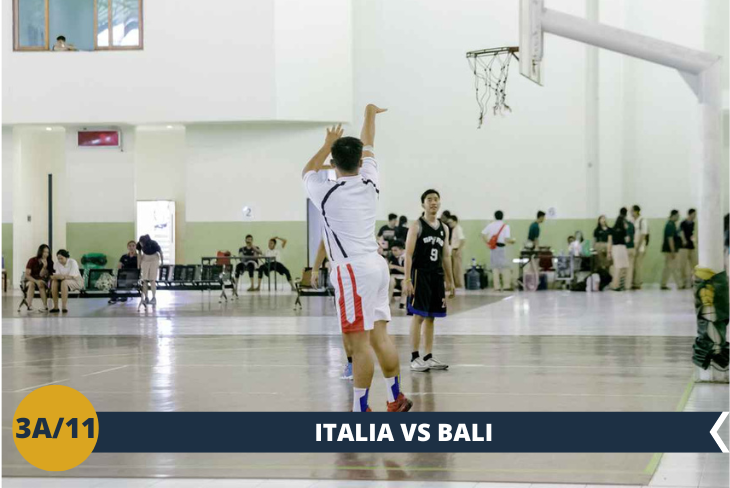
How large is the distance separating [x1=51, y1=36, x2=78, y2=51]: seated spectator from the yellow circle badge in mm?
23072

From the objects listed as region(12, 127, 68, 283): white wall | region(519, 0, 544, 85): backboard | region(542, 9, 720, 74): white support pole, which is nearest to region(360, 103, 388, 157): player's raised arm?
region(542, 9, 720, 74): white support pole

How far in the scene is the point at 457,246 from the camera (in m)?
28.6

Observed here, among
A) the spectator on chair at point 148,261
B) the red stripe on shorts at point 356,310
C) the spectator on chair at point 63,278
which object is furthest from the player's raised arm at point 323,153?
the spectator on chair at point 148,261

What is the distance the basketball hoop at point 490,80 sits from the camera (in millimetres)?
30031

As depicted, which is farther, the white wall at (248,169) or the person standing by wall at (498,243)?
the white wall at (248,169)

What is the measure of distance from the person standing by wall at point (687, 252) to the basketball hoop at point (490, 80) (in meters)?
5.71

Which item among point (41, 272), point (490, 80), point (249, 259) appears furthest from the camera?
point (490, 80)

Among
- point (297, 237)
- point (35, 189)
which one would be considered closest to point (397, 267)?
point (297, 237)

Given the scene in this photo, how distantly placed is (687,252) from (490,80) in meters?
7.27

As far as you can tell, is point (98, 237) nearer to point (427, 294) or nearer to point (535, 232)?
point (535, 232)

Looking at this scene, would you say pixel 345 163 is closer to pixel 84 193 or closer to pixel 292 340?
pixel 292 340

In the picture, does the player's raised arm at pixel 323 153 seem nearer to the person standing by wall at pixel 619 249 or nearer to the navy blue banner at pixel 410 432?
the navy blue banner at pixel 410 432

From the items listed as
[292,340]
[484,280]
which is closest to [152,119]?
[484,280]

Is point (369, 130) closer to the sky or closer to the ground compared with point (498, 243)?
closer to the sky
